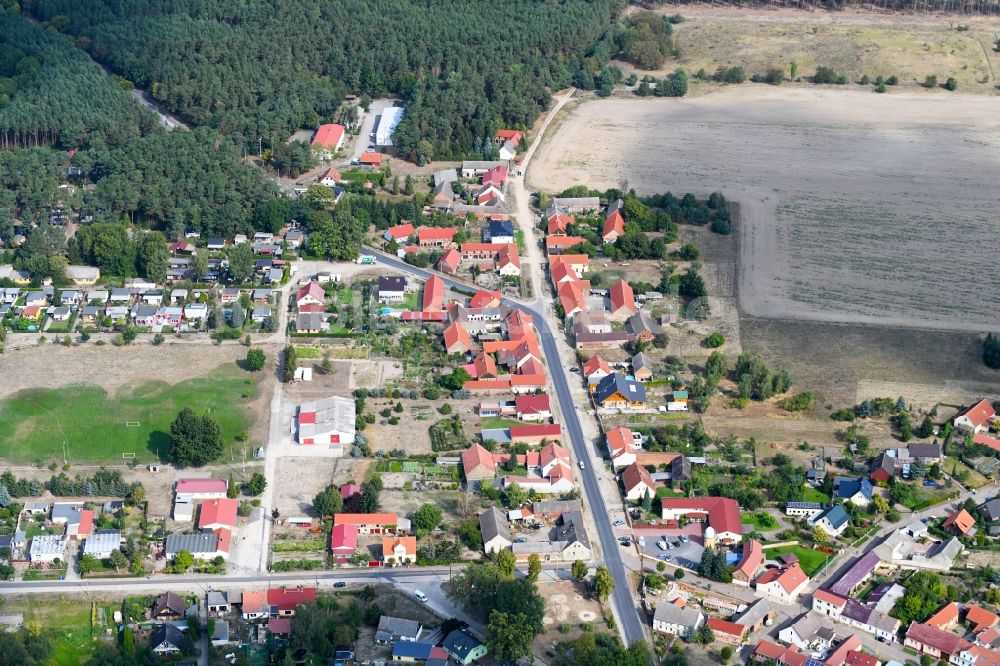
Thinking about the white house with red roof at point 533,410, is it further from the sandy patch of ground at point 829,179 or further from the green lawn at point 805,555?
the sandy patch of ground at point 829,179

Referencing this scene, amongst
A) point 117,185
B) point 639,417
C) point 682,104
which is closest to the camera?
point 639,417

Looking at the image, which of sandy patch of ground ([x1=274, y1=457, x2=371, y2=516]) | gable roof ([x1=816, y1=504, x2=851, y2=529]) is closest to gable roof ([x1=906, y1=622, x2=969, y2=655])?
gable roof ([x1=816, y1=504, x2=851, y2=529])

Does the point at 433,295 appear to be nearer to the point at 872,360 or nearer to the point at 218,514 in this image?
the point at 218,514

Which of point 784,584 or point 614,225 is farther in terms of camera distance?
point 614,225

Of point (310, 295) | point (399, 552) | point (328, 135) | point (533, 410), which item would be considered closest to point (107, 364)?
point (310, 295)

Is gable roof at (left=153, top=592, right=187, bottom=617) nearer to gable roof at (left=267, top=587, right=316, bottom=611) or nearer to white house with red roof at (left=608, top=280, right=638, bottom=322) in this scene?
gable roof at (left=267, top=587, right=316, bottom=611)

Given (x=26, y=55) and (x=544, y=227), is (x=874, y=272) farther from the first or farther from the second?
(x=26, y=55)

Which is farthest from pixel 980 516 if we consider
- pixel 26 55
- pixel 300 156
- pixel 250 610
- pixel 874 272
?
pixel 26 55
